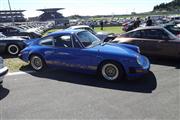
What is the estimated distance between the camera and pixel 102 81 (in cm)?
623

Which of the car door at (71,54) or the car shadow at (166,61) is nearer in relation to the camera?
the car door at (71,54)

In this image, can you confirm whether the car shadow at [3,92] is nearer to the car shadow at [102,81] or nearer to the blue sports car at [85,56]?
the car shadow at [102,81]

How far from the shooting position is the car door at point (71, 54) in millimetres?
6438

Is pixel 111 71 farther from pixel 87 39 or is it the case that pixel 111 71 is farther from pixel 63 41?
pixel 63 41

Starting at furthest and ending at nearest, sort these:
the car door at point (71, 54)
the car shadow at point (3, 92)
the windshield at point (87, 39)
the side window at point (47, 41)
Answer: the side window at point (47, 41) → the windshield at point (87, 39) → the car door at point (71, 54) → the car shadow at point (3, 92)

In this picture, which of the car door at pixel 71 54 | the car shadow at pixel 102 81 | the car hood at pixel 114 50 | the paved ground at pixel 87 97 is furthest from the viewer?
the car door at pixel 71 54

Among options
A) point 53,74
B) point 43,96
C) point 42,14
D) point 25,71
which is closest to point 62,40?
point 53,74

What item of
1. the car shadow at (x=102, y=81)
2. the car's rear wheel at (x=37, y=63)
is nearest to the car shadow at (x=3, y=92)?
the car shadow at (x=102, y=81)

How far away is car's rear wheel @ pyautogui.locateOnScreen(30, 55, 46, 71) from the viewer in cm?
745

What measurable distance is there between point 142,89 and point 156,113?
4.47 feet

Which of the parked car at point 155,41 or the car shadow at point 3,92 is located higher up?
the parked car at point 155,41

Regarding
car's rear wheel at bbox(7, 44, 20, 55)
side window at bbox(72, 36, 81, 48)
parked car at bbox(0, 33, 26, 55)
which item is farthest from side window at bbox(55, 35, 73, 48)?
car's rear wheel at bbox(7, 44, 20, 55)

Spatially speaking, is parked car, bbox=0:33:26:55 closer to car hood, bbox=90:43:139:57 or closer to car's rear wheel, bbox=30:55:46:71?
car's rear wheel, bbox=30:55:46:71

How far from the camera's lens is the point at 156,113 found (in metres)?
4.22
